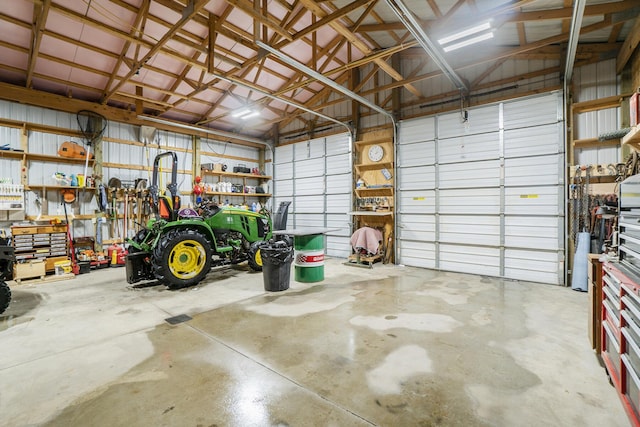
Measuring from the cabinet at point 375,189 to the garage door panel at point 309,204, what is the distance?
4.32 ft

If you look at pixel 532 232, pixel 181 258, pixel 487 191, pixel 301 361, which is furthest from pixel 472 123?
pixel 181 258

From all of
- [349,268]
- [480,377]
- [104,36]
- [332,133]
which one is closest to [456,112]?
[332,133]

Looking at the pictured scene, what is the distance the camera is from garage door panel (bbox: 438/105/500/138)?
5.97m

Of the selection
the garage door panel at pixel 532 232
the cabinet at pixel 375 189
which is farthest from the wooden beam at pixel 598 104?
the cabinet at pixel 375 189

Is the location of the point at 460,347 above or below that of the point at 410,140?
below

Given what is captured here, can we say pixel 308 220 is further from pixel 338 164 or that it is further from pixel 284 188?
pixel 338 164

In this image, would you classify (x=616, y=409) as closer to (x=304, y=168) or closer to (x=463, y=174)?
(x=463, y=174)

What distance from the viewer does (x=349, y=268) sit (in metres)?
6.70

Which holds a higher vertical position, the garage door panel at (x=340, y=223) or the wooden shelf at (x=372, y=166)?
the wooden shelf at (x=372, y=166)

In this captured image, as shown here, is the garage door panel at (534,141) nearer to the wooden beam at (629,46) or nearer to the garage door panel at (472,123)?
the garage door panel at (472,123)

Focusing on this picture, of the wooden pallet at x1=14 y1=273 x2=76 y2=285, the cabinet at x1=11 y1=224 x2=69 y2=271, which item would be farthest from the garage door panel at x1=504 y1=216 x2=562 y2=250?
the cabinet at x1=11 y1=224 x2=69 y2=271

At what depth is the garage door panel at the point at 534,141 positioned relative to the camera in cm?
534

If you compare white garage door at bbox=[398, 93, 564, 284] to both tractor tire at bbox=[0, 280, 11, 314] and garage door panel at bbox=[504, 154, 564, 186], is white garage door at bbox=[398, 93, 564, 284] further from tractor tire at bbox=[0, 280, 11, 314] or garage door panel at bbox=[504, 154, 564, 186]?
tractor tire at bbox=[0, 280, 11, 314]

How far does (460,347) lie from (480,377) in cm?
50
